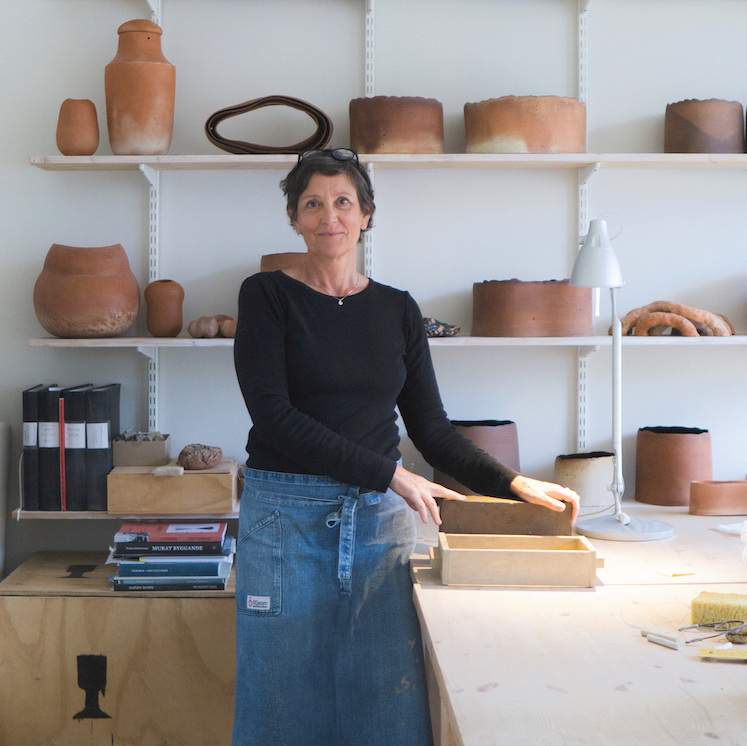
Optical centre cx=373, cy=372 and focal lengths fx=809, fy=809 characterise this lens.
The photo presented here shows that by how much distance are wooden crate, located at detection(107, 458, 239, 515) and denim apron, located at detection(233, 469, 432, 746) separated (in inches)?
29.8

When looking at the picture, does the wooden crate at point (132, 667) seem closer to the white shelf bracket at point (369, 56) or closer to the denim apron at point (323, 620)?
the denim apron at point (323, 620)

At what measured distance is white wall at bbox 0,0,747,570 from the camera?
8.30ft

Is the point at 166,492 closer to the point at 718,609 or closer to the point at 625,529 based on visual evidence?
the point at 625,529

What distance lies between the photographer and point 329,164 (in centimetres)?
163

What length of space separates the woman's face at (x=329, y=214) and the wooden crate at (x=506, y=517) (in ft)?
1.82

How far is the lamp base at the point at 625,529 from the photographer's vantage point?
1.78 metres

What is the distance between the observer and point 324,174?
1627 mm

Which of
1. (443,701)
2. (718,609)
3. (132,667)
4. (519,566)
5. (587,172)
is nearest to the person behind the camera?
(443,701)

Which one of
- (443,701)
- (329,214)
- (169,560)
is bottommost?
(169,560)

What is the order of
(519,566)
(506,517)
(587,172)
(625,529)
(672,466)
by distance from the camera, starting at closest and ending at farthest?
(519,566), (506,517), (625,529), (672,466), (587,172)

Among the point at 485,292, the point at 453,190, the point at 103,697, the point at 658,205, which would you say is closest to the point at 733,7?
the point at 658,205

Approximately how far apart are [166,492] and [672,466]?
147 cm

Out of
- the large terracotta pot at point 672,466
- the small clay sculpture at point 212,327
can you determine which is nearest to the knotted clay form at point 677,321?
the large terracotta pot at point 672,466

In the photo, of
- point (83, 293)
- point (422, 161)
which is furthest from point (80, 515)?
point (422, 161)
